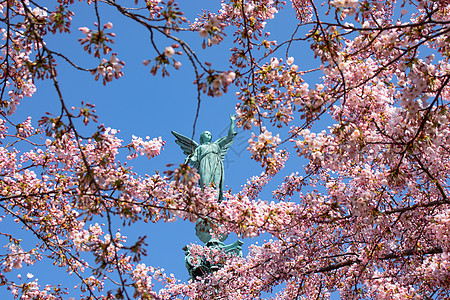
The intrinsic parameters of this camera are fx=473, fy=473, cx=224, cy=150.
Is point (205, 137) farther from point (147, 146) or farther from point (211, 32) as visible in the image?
point (211, 32)

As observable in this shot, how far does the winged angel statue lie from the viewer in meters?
10.8

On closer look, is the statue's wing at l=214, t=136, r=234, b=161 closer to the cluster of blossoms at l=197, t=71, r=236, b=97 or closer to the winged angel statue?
the winged angel statue

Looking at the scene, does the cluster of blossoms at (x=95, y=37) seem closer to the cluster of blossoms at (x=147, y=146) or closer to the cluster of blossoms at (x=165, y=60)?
the cluster of blossoms at (x=165, y=60)

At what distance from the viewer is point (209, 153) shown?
11016mm

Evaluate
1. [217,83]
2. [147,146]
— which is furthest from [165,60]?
[147,146]

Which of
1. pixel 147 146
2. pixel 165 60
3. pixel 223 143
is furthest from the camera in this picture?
pixel 223 143

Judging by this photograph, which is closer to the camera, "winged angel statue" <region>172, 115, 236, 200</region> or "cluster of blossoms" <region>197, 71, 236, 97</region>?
"cluster of blossoms" <region>197, 71, 236, 97</region>

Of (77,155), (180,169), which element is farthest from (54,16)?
(77,155)

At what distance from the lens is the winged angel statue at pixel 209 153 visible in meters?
10.8

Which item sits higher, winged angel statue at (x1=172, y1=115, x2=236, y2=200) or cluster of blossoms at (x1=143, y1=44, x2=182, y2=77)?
winged angel statue at (x1=172, y1=115, x2=236, y2=200)

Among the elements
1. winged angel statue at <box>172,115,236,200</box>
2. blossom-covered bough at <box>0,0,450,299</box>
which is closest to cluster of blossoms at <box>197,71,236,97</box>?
blossom-covered bough at <box>0,0,450,299</box>

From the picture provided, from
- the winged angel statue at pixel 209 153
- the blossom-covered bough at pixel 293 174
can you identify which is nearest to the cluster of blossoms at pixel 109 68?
the blossom-covered bough at pixel 293 174

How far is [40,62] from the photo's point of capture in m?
3.21

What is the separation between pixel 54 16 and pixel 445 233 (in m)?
4.45
